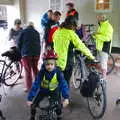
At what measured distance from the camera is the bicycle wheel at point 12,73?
508 cm

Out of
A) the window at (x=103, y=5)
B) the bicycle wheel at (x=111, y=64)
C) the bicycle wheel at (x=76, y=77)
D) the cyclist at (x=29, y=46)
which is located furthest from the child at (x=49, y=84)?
the window at (x=103, y=5)

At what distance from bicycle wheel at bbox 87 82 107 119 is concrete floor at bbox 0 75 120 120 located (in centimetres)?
9

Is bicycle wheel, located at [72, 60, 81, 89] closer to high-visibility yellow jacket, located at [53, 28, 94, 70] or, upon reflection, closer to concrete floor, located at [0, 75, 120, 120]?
concrete floor, located at [0, 75, 120, 120]

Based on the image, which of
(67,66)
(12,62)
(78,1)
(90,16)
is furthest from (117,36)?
(67,66)

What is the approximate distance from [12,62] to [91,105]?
195cm

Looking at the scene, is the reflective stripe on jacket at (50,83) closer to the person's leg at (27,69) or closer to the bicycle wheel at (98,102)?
the bicycle wheel at (98,102)

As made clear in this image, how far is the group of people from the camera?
2.93 m

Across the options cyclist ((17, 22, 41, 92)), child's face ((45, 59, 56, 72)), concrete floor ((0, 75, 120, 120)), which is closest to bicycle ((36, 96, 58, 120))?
child's face ((45, 59, 56, 72))

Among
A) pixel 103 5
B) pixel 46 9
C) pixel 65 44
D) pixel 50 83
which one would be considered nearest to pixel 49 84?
pixel 50 83

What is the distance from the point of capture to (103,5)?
7.59m

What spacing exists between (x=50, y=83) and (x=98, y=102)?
992mm

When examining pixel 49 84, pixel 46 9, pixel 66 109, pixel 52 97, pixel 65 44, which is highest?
pixel 46 9

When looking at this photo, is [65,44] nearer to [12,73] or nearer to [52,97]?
[52,97]

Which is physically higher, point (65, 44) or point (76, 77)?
point (65, 44)
